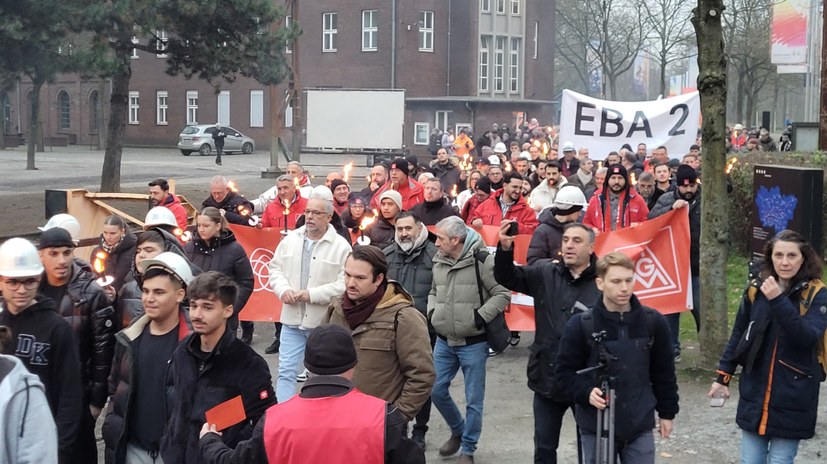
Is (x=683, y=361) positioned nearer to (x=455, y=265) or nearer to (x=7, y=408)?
Result: (x=455, y=265)

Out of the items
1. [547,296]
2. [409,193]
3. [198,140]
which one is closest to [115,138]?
[409,193]

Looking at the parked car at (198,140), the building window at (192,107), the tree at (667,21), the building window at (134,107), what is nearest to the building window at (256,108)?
the building window at (192,107)

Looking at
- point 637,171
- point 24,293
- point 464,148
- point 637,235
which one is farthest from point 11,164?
point 24,293

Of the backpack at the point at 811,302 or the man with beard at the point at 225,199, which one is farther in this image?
the man with beard at the point at 225,199

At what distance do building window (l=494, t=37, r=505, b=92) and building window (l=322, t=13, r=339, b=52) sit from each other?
958 centimetres

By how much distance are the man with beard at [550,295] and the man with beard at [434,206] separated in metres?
4.08

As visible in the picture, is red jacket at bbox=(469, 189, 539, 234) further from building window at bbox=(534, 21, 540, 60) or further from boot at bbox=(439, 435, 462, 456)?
building window at bbox=(534, 21, 540, 60)

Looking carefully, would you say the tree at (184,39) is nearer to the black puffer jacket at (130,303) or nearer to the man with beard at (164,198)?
the man with beard at (164,198)

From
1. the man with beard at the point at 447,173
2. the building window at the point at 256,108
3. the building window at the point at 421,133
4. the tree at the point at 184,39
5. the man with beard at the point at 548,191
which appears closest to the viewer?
the man with beard at the point at 548,191

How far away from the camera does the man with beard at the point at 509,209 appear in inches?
440

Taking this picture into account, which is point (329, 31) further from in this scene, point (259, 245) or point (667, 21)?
point (259, 245)

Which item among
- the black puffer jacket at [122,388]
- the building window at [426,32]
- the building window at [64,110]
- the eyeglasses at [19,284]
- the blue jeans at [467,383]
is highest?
the building window at [426,32]

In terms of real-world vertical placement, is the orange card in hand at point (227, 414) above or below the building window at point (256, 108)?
below

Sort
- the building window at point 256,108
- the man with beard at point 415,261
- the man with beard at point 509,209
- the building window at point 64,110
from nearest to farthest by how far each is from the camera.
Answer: the man with beard at point 415,261 < the man with beard at point 509,209 < the building window at point 256,108 < the building window at point 64,110
